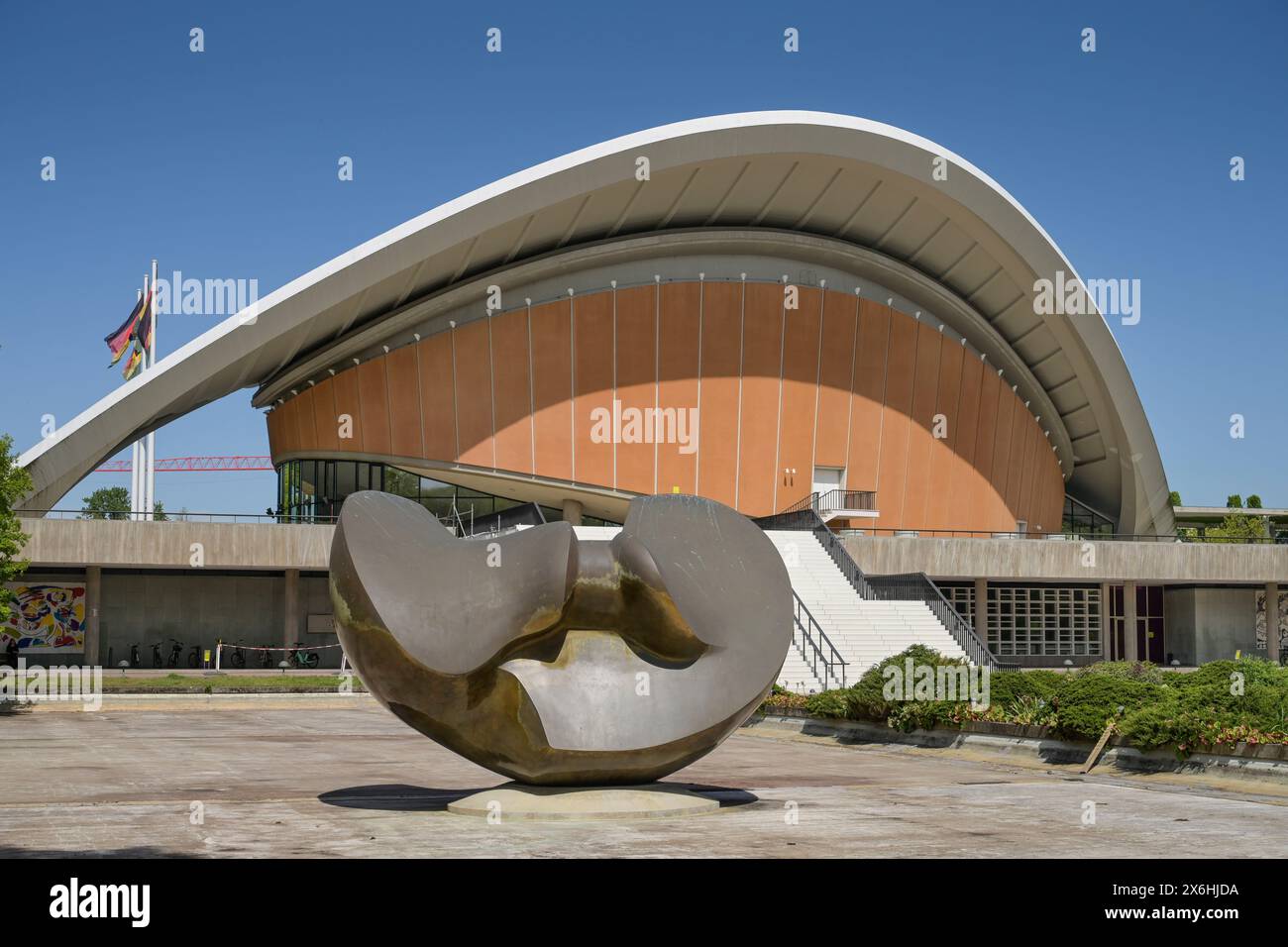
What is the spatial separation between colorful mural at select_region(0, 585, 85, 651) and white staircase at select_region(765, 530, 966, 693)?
73.1 ft

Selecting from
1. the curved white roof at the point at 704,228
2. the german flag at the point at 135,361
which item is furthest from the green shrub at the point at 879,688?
the german flag at the point at 135,361

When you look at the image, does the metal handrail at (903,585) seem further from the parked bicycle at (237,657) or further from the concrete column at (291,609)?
the parked bicycle at (237,657)

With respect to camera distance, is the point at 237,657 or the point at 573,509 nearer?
the point at 237,657

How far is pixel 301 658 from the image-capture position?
43531 millimetres

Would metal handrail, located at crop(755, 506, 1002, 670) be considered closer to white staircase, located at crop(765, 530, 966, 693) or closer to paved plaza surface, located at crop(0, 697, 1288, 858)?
white staircase, located at crop(765, 530, 966, 693)

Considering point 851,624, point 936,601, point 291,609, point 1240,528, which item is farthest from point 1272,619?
point 291,609

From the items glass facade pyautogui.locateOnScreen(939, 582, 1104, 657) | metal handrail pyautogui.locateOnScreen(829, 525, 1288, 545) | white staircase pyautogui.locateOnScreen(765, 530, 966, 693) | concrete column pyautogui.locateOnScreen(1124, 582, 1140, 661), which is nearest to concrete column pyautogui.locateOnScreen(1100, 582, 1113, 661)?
glass facade pyautogui.locateOnScreen(939, 582, 1104, 657)

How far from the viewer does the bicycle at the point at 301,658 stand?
143 feet

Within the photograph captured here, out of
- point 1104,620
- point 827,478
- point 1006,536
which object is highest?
point 827,478

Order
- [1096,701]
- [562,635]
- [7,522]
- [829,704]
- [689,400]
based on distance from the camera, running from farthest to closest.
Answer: [689,400] → [7,522] → [829,704] → [1096,701] → [562,635]

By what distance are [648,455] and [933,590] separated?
1489 cm

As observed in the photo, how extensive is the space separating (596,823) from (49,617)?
35759 millimetres

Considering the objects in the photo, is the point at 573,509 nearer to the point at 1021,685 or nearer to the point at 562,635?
the point at 1021,685
